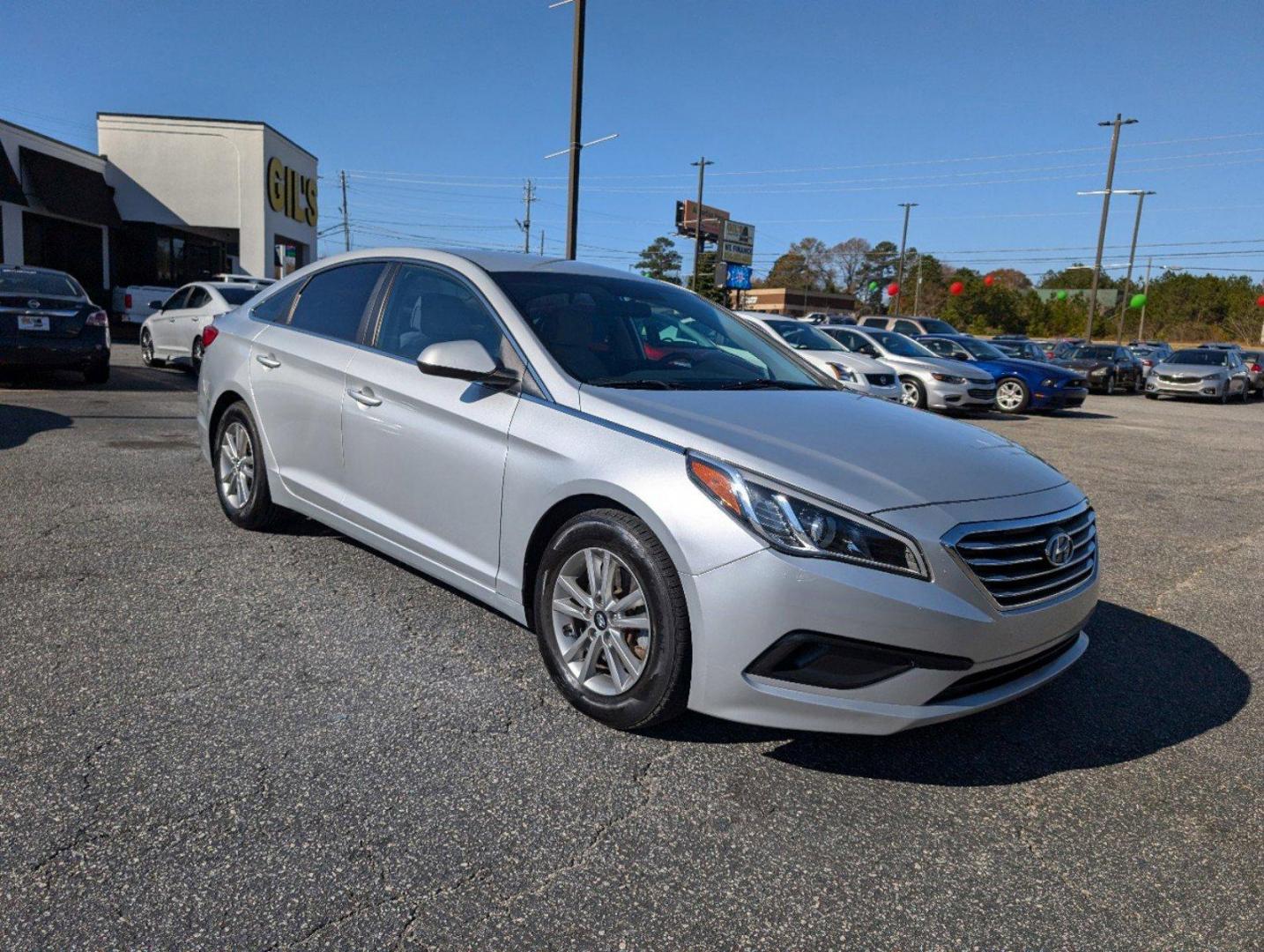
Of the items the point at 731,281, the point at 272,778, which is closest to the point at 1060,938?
the point at 272,778

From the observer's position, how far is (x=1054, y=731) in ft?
10.9

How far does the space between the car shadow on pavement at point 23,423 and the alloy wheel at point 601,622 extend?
6489mm

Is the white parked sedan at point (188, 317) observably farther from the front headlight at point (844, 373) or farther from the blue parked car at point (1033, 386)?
the blue parked car at point (1033, 386)

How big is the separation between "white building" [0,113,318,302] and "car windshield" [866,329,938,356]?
711 inches

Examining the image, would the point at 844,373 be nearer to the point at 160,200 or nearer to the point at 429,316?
the point at 429,316

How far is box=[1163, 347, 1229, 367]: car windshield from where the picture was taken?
2562cm

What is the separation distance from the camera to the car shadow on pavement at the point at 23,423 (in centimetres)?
806

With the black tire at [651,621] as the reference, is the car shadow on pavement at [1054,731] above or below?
below

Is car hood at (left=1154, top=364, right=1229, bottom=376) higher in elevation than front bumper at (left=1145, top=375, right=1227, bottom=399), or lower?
A: higher

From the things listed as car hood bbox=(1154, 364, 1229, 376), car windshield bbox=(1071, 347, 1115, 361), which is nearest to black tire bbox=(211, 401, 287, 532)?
car hood bbox=(1154, 364, 1229, 376)

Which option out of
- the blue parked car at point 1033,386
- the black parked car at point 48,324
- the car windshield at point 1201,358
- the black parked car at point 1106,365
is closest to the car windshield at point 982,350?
the blue parked car at point 1033,386

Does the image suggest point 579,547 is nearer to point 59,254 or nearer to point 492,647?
point 492,647

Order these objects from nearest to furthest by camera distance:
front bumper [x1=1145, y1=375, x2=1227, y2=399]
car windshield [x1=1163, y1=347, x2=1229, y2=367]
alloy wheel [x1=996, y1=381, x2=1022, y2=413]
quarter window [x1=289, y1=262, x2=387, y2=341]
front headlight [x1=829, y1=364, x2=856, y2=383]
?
quarter window [x1=289, y1=262, x2=387, y2=341] < front headlight [x1=829, y1=364, x2=856, y2=383] < alloy wheel [x1=996, y1=381, x2=1022, y2=413] < front bumper [x1=1145, y1=375, x2=1227, y2=399] < car windshield [x1=1163, y1=347, x2=1229, y2=367]

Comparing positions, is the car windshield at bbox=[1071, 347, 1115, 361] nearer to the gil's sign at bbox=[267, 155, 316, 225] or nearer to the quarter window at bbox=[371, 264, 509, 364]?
the gil's sign at bbox=[267, 155, 316, 225]
